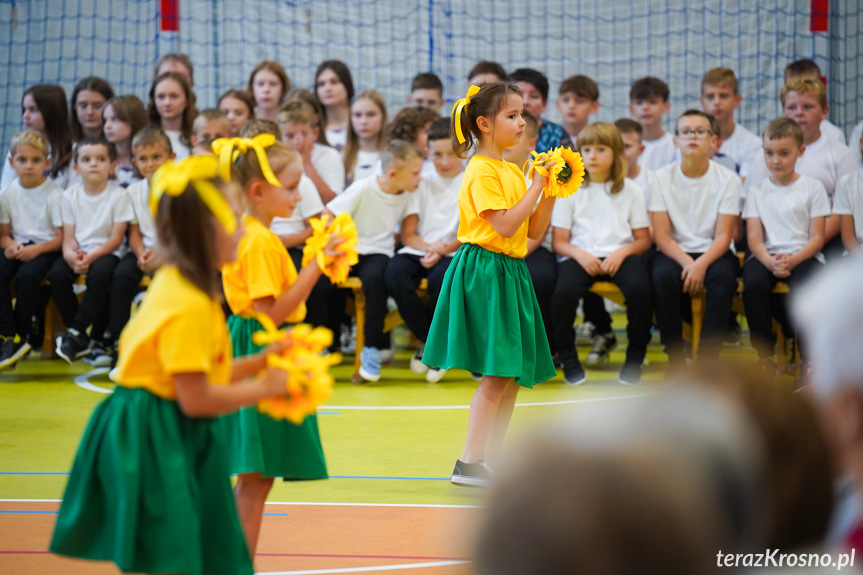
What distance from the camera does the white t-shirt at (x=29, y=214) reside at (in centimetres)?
600

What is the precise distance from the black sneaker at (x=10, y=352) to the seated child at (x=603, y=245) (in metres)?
3.24

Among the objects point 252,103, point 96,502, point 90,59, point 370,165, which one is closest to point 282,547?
point 96,502

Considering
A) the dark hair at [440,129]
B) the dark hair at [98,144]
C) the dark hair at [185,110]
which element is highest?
the dark hair at [185,110]

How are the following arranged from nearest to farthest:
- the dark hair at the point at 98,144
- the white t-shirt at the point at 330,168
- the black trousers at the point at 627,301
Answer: the black trousers at the point at 627,301 < the dark hair at the point at 98,144 < the white t-shirt at the point at 330,168

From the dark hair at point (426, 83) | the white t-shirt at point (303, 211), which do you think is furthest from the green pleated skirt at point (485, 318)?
the dark hair at point (426, 83)

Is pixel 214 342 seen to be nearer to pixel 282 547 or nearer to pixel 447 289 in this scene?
pixel 282 547

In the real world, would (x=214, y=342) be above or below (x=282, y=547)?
above

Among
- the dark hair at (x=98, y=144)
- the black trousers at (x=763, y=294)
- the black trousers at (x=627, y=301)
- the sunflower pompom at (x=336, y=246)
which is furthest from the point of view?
the dark hair at (x=98, y=144)

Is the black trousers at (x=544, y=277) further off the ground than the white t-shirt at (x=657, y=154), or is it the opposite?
the white t-shirt at (x=657, y=154)

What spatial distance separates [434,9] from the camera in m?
8.33

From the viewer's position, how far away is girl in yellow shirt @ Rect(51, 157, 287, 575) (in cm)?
179

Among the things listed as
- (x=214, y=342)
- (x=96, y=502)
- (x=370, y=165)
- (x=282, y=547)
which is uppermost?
(x=370, y=165)

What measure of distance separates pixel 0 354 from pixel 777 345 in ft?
15.9

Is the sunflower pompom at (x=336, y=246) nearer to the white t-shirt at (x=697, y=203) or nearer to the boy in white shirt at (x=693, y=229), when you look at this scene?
the boy in white shirt at (x=693, y=229)
